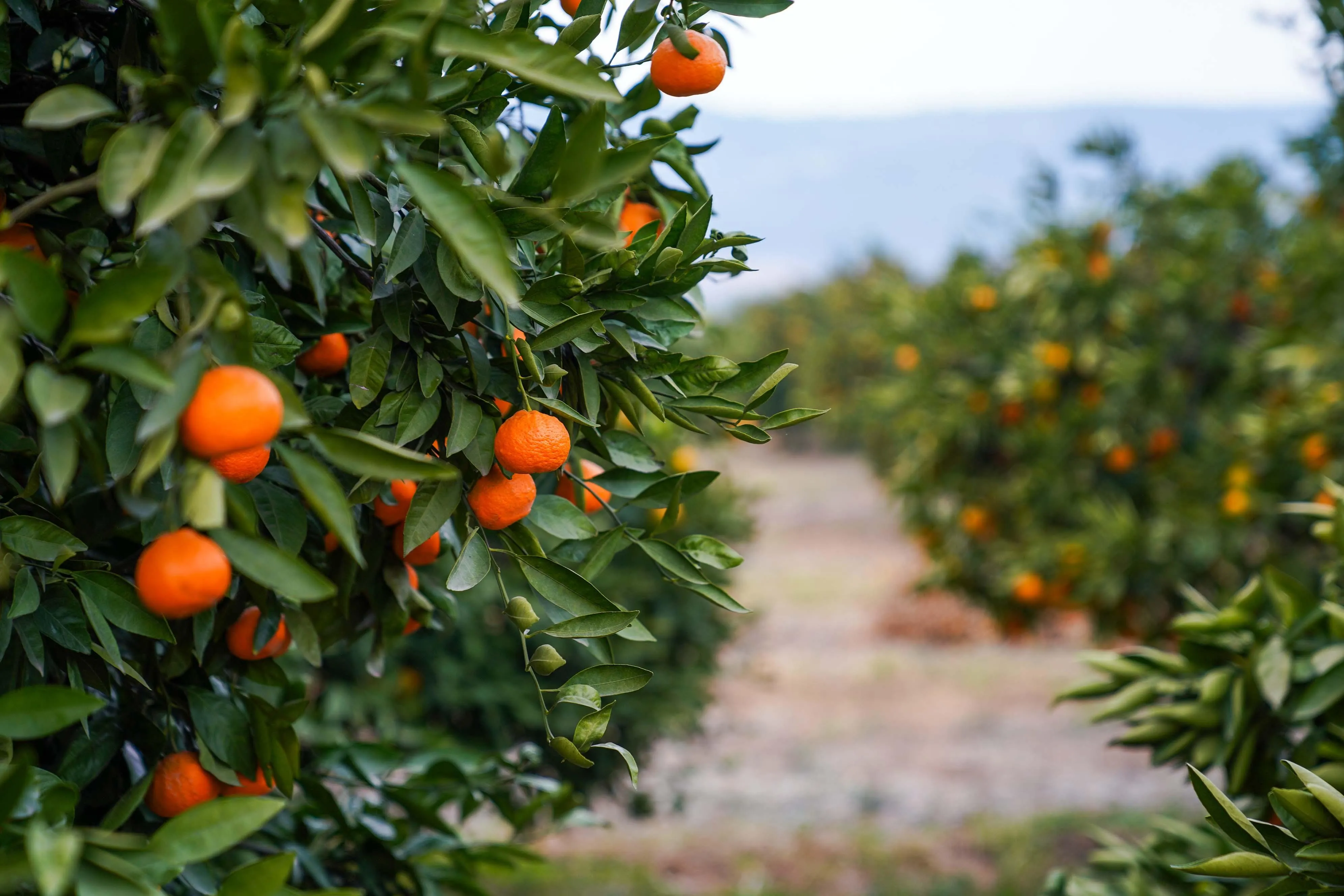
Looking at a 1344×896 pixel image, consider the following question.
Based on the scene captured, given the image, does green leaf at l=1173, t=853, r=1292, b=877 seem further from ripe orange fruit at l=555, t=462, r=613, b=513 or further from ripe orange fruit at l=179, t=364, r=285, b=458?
ripe orange fruit at l=179, t=364, r=285, b=458

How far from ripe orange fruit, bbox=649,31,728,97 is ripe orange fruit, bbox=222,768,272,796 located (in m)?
0.56

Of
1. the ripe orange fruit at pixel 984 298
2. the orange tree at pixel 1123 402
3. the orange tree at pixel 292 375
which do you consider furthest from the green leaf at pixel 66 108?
the ripe orange fruit at pixel 984 298

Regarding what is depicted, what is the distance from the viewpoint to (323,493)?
47 centimetres

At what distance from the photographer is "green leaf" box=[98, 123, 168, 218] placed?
428 millimetres

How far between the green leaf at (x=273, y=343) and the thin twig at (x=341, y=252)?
6cm

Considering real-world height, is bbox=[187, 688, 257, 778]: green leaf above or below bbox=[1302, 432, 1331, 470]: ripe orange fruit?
above

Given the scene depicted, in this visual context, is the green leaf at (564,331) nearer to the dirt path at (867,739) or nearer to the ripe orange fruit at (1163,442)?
the dirt path at (867,739)

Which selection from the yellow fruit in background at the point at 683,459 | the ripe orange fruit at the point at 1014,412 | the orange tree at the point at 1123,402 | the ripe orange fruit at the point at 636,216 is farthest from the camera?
the ripe orange fruit at the point at 1014,412

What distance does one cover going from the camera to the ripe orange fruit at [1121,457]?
324cm

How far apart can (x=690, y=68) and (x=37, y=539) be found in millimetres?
493

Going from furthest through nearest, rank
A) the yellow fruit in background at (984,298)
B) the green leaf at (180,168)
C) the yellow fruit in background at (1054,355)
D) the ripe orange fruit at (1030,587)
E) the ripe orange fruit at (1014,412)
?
the yellow fruit in background at (984,298)
the ripe orange fruit at (1014,412)
the yellow fruit in background at (1054,355)
the ripe orange fruit at (1030,587)
the green leaf at (180,168)

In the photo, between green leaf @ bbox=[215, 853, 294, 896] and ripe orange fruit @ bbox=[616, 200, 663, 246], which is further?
ripe orange fruit @ bbox=[616, 200, 663, 246]

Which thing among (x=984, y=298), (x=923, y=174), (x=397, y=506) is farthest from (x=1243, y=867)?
(x=923, y=174)

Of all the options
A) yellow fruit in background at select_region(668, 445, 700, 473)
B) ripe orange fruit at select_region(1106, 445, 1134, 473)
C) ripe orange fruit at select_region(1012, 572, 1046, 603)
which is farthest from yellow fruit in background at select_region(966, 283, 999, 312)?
yellow fruit in background at select_region(668, 445, 700, 473)
